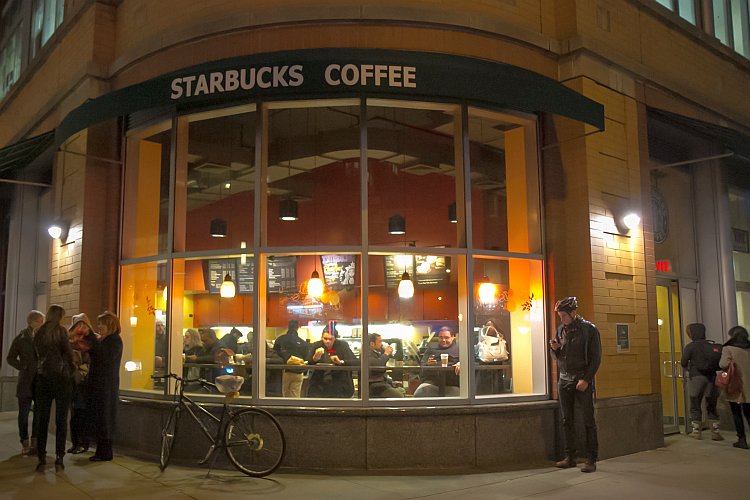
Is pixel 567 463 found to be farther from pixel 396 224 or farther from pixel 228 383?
pixel 396 224

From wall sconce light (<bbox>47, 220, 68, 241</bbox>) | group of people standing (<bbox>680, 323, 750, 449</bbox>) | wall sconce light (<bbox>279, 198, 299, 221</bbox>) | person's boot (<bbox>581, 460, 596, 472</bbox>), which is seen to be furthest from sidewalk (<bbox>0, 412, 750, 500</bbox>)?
wall sconce light (<bbox>279, 198, 299, 221</bbox>)

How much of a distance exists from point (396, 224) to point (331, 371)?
3.02m

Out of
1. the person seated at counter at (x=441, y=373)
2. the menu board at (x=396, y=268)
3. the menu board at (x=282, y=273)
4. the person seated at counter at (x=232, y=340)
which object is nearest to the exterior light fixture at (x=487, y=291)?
the person seated at counter at (x=441, y=373)

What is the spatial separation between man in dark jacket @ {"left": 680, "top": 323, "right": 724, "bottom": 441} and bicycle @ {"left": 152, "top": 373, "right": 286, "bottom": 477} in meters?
6.61

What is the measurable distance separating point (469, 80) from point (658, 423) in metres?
5.45

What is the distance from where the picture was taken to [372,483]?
23.9 ft

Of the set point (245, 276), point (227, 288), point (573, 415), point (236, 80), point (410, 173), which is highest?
point (236, 80)

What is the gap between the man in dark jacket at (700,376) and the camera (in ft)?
34.3

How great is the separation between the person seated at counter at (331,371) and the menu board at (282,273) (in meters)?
1.05

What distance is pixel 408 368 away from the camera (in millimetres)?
8828

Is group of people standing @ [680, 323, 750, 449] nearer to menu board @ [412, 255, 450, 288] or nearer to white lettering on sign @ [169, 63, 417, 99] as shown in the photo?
menu board @ [412, 255, 450, 288]

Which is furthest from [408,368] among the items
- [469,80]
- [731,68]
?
[731,68]

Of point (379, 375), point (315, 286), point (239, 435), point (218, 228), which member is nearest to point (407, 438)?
point (379, 375)

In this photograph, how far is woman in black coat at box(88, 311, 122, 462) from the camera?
8.37 meters
